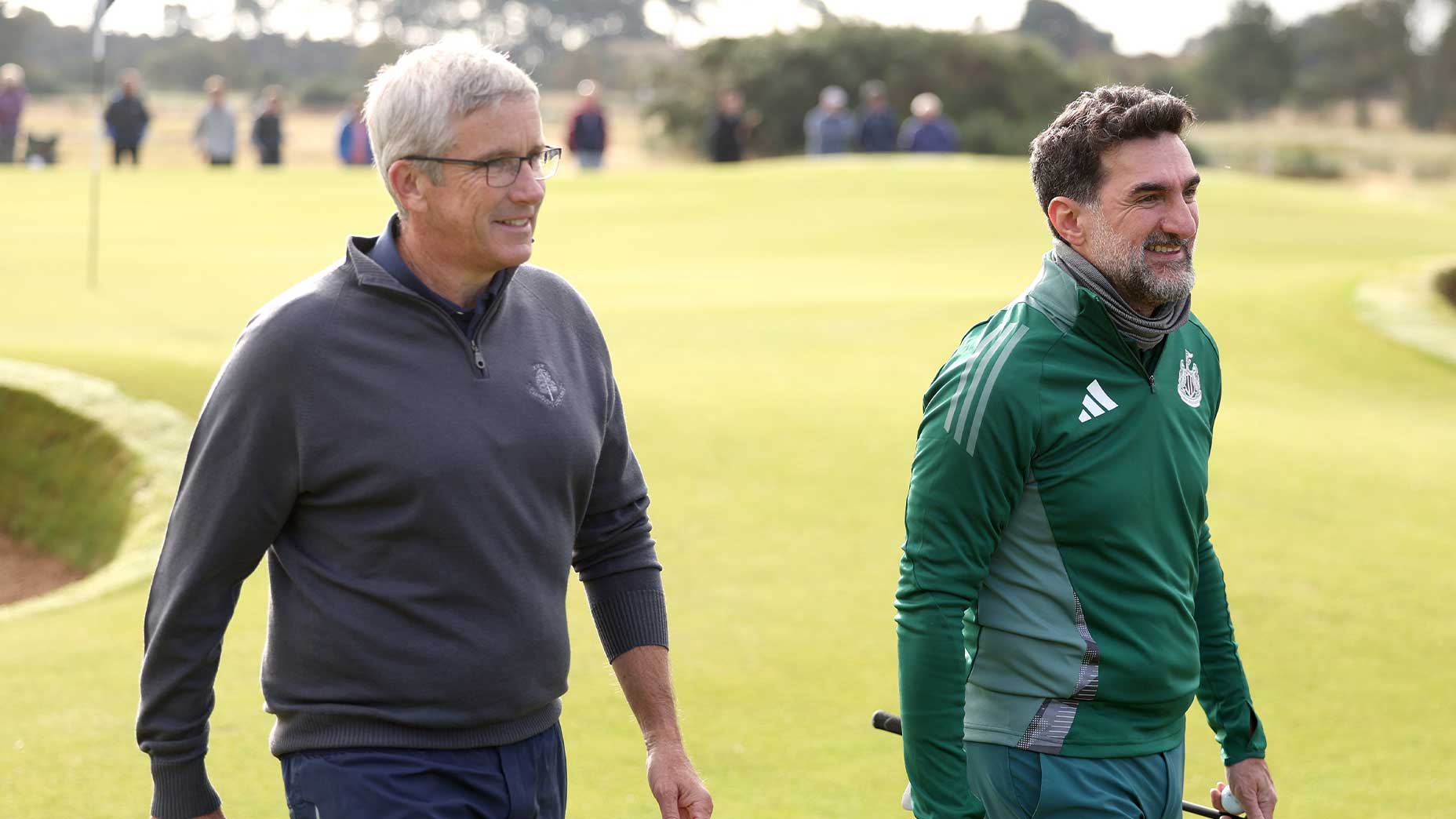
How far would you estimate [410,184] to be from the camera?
10.2 ft

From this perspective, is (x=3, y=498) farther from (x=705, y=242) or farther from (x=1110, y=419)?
(x=705, y=242)

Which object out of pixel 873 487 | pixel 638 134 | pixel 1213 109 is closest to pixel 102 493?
pixel 873 487

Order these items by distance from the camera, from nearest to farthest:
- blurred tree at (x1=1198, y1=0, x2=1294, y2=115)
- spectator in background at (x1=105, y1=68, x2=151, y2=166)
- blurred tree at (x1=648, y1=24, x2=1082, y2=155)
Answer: spectator in background at (x1=105, y1=68, x2=151, y2=166) → blurred tree at (x1=648, y1=24, x2=1082, y2=155) → blurred tree at (x1=1198, y1=0, x2=1294, y2=115)

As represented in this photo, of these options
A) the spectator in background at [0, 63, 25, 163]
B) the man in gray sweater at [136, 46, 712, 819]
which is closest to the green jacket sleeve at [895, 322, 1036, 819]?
the man in gray sweater at [136, 46, 712, 819]

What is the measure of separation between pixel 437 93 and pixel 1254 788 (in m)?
2.16

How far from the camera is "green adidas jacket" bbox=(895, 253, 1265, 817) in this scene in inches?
120

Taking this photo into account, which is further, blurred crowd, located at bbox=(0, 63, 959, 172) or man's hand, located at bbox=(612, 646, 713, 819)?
blurred crowd, located at bbox=(0, 63, 959, 172)

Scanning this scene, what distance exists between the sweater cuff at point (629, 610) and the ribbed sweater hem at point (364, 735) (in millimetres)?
507

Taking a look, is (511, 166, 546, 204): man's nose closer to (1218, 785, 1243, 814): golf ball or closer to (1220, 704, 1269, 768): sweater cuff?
(1220, 704, 1269, 768): sweater cuff

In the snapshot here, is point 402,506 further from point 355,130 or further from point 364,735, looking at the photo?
point 355,130

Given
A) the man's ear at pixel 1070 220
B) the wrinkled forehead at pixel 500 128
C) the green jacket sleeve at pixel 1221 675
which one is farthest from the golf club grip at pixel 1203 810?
the wrinkled forehead at pixel 500 128

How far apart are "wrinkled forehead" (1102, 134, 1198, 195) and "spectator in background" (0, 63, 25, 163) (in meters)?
33.4

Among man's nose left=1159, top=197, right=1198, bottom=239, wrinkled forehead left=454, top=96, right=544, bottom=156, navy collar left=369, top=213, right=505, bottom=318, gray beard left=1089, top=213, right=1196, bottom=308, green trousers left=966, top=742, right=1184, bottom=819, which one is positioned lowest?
green trousers left=966, top=742, right=1184, bottom=819

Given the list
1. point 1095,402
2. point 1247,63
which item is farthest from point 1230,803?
point 1247,63
